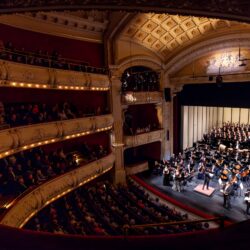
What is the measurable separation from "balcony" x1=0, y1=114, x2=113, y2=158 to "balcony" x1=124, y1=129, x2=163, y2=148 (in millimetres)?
3071

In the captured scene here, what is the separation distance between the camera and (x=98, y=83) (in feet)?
42.5

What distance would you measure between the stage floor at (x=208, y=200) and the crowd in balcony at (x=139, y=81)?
662cm

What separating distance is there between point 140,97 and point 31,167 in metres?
9.15

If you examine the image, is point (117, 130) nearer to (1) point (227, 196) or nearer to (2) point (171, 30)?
(2) point (171, 30)

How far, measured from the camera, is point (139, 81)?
17.7 metres

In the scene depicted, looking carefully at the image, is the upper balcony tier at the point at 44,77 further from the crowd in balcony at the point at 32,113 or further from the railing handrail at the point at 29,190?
the railing handrail at the point at 29,190

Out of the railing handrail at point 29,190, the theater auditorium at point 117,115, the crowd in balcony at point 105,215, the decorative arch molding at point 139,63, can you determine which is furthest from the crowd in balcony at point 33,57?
the crowd in balcony at point 105,215

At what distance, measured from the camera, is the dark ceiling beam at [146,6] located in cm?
239

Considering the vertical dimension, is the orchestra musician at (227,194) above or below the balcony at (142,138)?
below

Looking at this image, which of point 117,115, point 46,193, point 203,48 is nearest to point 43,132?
point 46,193

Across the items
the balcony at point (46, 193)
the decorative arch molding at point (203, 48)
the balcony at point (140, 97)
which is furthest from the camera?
the balcony at point (140, 97)

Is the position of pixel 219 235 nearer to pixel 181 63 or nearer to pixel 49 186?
pixel 49 186

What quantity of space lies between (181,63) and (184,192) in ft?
29.5

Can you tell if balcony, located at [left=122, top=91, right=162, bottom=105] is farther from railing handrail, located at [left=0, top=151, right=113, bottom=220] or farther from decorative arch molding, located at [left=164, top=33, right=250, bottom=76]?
railing handrail, located at [left=0, top=151, right=113, bottom=220]
